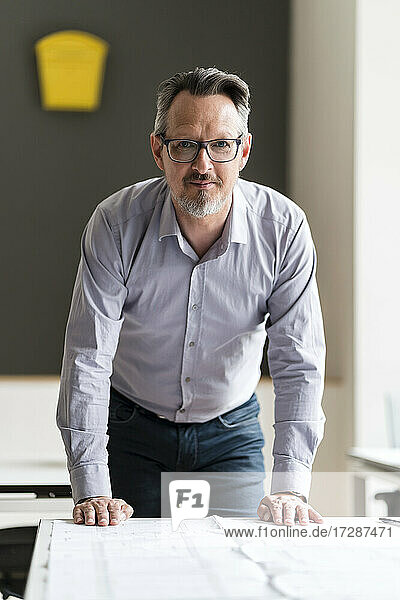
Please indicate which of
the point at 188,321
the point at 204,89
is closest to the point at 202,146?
the point at 204,89

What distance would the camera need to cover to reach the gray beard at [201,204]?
174 cm

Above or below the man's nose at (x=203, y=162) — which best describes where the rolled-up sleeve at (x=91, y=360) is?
below

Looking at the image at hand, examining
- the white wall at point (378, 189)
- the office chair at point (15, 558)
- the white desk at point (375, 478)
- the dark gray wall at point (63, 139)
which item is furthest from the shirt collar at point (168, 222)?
the dark gray wall at point (63, 139)

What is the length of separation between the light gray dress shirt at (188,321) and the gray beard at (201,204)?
0.32 feet

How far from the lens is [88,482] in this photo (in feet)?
5.48

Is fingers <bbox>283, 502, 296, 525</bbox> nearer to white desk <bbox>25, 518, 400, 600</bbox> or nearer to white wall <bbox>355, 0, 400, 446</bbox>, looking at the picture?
white desk <bbox>25, 518, 400, 600</bbox>

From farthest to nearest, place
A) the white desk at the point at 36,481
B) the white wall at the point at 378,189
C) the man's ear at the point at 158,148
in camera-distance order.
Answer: the white wall at the point at 378,189, the white desk at the point at 36,481, the man's ear at the point at 158,148

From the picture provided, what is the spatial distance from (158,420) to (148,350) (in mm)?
167

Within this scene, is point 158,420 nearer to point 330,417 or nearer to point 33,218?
point 330,417

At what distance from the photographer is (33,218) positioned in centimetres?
398

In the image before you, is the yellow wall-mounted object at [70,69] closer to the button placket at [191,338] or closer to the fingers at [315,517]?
the button placket at [191,338]

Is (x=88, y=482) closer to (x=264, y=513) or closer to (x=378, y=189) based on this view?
(x=264, y=513)

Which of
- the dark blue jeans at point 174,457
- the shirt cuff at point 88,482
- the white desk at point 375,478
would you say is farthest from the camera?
the white desk at point 375,478

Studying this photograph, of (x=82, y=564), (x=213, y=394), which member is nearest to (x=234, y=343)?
(x=213, y=394)
